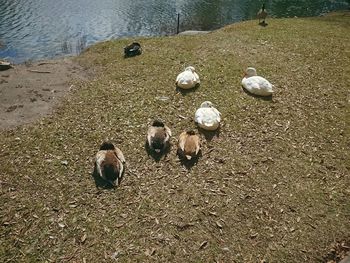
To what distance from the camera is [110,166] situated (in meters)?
7.43

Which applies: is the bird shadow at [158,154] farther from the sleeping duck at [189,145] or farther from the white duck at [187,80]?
the white duck at [187,80]

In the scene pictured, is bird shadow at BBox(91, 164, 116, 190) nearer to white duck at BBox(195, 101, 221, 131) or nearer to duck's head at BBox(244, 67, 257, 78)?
white duck at BBox(195, 101, 221, 131)

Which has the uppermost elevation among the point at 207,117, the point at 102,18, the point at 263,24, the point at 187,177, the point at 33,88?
the point at 207,117

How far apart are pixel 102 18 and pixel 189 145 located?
20.1 metres

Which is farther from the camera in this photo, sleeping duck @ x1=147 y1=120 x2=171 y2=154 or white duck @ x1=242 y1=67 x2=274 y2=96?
white duck @ x1=242 y1=67 x2=274 y2=96

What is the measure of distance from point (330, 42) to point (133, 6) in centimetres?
1731

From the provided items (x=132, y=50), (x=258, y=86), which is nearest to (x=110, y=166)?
(x=258, y=86)

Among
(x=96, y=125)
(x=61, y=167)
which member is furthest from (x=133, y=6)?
(x=61, y=167)

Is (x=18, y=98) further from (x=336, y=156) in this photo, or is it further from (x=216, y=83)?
(x=336, y=156)

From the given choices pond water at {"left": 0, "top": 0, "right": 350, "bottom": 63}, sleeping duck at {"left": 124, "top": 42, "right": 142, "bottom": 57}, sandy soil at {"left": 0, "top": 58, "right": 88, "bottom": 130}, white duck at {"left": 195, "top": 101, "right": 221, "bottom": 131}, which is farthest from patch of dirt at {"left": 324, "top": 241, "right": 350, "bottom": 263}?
pond water at {"left": 0, "top": 0, "right": 350, "bottom": 63}

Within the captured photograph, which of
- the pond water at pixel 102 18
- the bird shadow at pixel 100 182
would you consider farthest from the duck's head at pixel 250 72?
the pond water at pixel 102 18

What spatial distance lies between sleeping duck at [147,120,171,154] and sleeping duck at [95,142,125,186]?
2.75 ft

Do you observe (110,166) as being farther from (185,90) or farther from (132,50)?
(132,50)

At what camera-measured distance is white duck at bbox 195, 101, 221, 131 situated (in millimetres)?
9148
